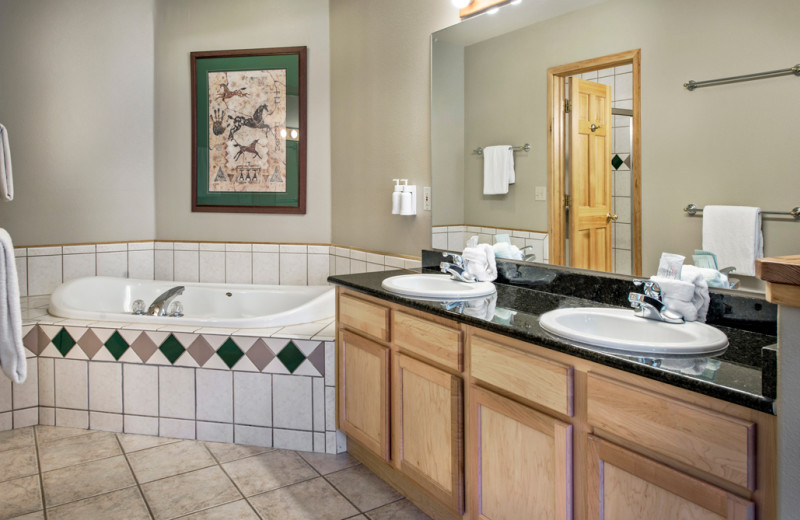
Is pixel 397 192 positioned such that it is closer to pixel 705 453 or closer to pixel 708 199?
pixel 708 199

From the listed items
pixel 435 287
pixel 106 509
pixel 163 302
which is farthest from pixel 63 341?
pixel 435 287

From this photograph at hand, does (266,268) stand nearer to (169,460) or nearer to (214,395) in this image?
(214,395)

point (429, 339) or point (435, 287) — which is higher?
point (435, 287)

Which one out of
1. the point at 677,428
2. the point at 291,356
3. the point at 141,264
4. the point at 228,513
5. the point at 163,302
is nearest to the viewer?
the point at 677,428

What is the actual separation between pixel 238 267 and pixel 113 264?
0.77 m

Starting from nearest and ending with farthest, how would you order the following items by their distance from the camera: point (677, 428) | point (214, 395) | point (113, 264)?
1. point (677, 428)
2. point (214, 395)
3. point (113, 264)

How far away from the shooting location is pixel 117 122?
375cm

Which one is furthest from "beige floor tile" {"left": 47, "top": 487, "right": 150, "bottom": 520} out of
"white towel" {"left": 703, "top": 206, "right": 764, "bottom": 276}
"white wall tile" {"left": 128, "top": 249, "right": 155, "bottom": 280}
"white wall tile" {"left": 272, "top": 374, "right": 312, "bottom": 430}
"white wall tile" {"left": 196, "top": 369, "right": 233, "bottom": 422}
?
"white towel" {"left": 703, "top": 206, "right": 764, "bottom": 276}

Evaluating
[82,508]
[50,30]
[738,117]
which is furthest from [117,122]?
[738,117]

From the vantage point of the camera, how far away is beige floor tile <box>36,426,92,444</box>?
284 cm

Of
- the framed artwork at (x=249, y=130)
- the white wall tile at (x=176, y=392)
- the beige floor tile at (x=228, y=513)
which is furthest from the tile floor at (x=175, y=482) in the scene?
the framed artwork at (x=249, y=130)

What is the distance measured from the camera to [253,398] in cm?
275

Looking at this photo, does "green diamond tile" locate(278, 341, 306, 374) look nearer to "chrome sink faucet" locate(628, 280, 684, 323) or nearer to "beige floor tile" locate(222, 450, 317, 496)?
"beige floor tile" locate(222, 450, 317, 496)

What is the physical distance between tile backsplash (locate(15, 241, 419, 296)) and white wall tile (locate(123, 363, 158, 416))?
105 centimetres
